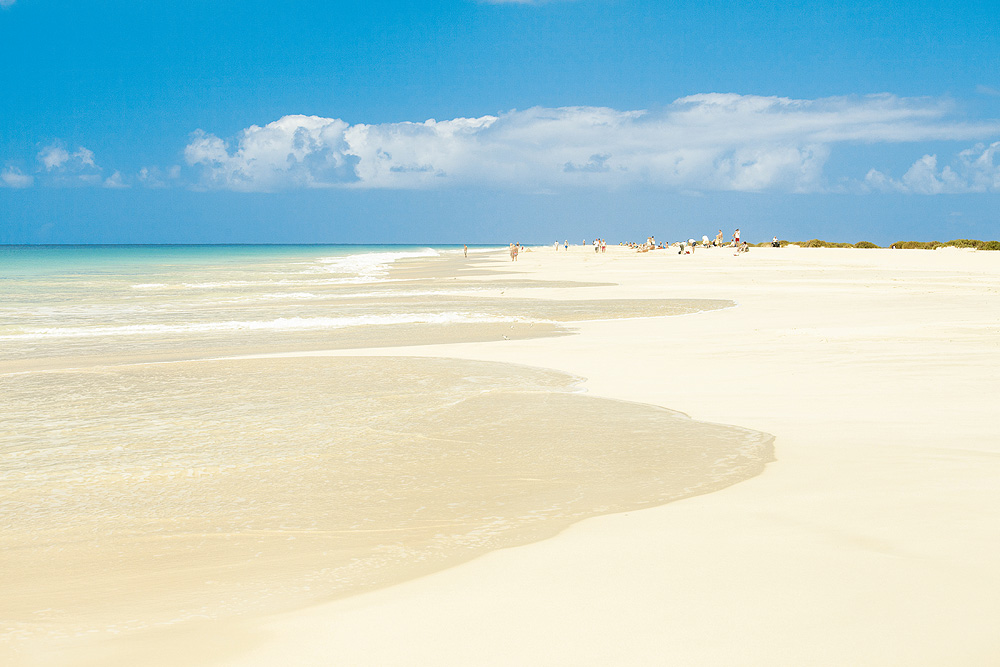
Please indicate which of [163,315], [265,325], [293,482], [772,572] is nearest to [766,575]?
[772,572]

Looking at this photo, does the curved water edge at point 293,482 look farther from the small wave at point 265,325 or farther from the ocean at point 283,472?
the small wave at point 265,325

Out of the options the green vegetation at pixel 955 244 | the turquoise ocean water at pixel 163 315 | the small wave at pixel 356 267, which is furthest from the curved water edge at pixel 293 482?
the green vegetation at pixel 955 244

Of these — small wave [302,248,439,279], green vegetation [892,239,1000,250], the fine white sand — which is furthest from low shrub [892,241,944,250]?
the fine white sand

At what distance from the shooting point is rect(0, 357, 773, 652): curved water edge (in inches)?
164

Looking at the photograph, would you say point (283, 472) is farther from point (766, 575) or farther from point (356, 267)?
point (356, 267)

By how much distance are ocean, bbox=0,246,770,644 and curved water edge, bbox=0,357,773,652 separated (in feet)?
0.06

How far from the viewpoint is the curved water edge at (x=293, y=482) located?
4168mm

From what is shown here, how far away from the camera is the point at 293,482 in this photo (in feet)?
19.3

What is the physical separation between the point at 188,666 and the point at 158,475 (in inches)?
123

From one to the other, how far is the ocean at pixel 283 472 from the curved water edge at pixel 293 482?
20 mm

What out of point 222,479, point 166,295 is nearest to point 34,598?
point 222,479

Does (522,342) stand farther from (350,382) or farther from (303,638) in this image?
(303,638)

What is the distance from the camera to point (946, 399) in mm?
8250

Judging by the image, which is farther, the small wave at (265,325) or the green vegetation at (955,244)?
the green vegetation at (955,244)
